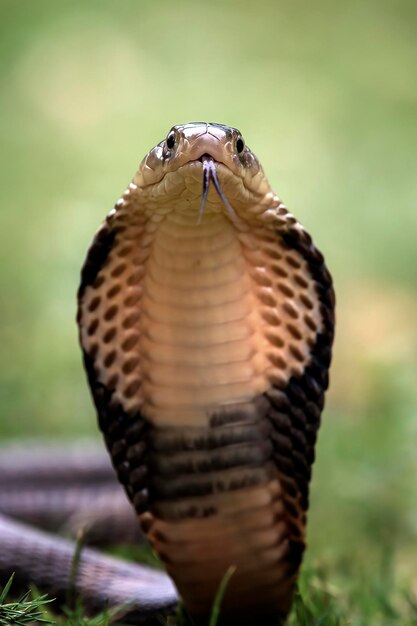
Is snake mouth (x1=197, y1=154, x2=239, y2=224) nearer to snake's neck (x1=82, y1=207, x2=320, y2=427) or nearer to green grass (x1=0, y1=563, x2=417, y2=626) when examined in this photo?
snake's neck (x1=82, y1=207, x2=320, y2=427)

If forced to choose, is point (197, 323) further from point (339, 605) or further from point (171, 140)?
point (339, 605)

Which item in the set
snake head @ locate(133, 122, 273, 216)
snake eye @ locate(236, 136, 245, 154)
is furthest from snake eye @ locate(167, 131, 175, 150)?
snake eye @ locate(236, 136, 245, 154)

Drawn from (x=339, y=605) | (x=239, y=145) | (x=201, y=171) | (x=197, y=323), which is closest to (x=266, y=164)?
(x=339, y=605)

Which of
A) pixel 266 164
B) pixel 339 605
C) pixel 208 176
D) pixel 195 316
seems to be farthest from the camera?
pixel 266 164

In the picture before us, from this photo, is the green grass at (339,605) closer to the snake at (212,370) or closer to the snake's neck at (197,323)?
the snake at (212,370)

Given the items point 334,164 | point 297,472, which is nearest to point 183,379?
point 297,472

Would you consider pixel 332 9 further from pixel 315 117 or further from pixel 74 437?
pixel 74 437

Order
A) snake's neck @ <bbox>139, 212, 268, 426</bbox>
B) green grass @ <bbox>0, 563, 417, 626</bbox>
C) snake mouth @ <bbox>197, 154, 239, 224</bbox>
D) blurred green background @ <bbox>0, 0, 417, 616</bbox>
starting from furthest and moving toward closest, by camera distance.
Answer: blurred green background @ <bbox>0, 0, 417, 616</bbox> → green grass @ <bbox>0, 563, 417, 626</bbox> → snake's neck @ <bbox>139, 212, 268, 426</bbox> → snake mouth @ <bbox>197, 154, 239, 224</bbox>

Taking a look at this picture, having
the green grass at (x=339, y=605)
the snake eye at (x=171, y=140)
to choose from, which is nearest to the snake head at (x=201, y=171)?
the snake eye at (x=171, y=140)
